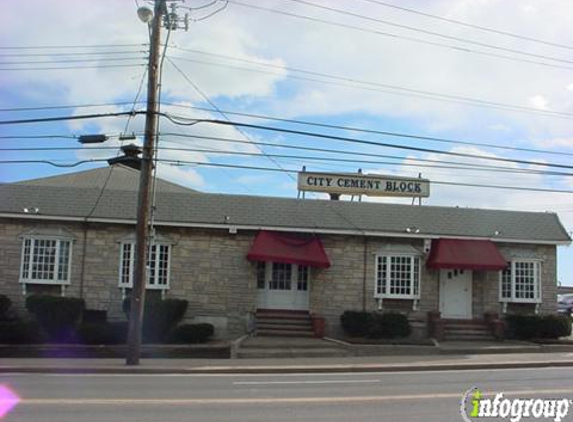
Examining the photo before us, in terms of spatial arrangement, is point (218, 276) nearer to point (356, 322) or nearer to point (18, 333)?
point (356, 322)

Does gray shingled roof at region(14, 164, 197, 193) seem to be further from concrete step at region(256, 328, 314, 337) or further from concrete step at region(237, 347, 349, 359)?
concrete step at region(237, 347, 349, 359)

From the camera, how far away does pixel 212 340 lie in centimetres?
Answer: 2248

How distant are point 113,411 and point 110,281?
14.4m

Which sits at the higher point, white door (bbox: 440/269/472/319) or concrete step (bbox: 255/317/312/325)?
white door (bbox: 440/269/472/319)

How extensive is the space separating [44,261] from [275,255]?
27.4 feet

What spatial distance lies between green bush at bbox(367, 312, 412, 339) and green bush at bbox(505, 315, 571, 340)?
14.6 feet

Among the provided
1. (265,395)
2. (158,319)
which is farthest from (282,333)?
(265,395)

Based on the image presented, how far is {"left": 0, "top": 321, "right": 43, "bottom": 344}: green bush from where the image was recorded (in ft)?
65.4

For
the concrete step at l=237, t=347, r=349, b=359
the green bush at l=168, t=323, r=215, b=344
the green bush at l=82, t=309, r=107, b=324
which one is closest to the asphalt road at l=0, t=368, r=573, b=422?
the concrete step at l=237, t=347, r=349, b=359

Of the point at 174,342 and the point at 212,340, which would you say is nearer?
the point at 174,342

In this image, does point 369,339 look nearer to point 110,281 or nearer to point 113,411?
point 110,281

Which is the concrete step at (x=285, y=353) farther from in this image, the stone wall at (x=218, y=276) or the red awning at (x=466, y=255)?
the red awning at (x=466, y=255)

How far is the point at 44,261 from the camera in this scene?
2319cm

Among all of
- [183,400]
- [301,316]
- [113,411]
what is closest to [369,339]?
[301,316]
